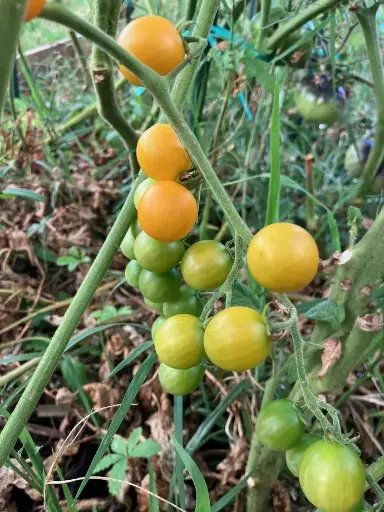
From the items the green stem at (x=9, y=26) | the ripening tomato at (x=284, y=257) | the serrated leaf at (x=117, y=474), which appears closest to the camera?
the green stem at (x=9, y=26)

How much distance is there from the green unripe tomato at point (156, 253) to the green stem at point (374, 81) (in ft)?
2.17

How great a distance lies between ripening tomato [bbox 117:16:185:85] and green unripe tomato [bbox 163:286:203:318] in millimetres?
277

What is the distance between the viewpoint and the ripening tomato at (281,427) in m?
0.51

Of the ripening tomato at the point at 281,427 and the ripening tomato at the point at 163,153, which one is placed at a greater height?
the ripening tomato at the point at 163,153

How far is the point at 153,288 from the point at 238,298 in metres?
0.15

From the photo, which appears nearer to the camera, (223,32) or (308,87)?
(223,32)

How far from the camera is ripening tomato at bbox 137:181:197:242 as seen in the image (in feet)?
1.38

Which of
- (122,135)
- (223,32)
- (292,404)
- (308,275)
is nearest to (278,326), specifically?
(308,275)

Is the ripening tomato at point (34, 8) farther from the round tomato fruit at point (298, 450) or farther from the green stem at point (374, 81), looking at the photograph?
the green stem at point (374, 81)

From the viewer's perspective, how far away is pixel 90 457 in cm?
93

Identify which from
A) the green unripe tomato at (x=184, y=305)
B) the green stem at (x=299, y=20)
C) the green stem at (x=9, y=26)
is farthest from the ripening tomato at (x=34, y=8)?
the green stem at (x=299, y=20)

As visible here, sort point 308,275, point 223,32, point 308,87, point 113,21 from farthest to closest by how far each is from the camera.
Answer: point 308,87 < point 223,32 < point 113,21 < point 308,275

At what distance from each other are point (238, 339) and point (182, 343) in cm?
8

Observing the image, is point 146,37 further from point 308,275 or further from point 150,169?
point 308,275
